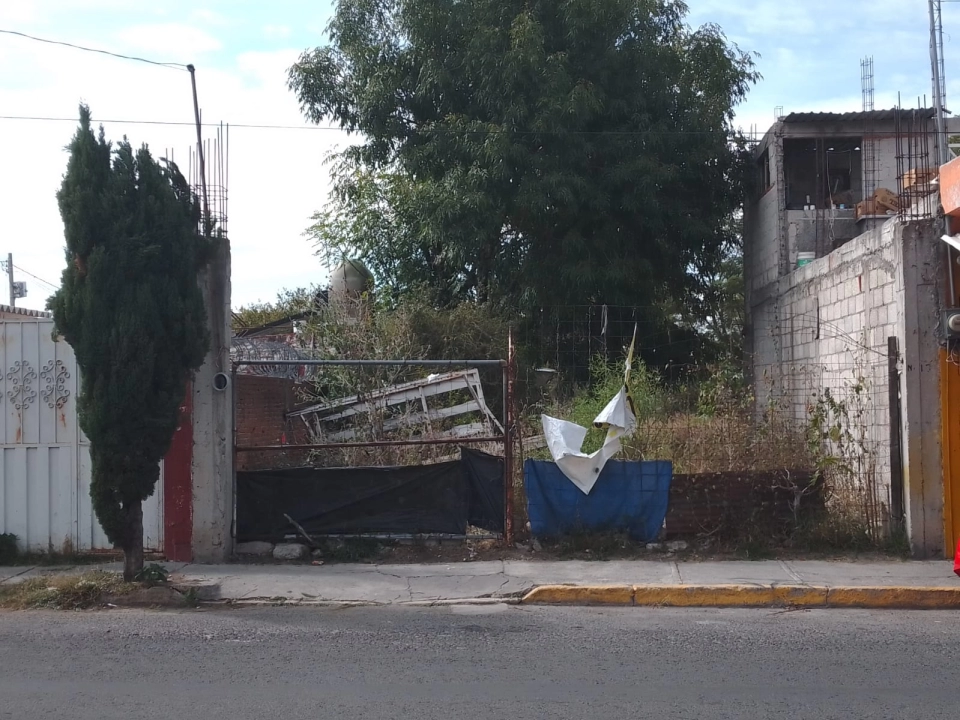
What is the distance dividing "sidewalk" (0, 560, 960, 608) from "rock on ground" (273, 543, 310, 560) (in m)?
0.29

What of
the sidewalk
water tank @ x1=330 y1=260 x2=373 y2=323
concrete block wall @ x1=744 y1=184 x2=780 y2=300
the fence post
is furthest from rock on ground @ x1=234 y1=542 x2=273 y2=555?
concrete block wall @ x1=744 y1=184 x2=780 y2=300

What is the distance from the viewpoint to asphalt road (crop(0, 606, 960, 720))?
549cm

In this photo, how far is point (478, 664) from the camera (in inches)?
253

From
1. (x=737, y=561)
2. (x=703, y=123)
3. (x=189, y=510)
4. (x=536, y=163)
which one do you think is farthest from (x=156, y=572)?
(x=703, y=123)

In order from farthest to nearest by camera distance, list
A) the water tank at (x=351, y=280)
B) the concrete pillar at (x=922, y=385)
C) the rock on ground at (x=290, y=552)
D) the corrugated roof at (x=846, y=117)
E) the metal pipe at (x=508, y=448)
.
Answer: the water tank at (x=351, y=280)
the corrugated roof at (x=846, y=117)
the metal pipe at (x=508, y=448)
the rock on ground at (x=290, y=552)
the concrete pillar at (x=922, y=385)

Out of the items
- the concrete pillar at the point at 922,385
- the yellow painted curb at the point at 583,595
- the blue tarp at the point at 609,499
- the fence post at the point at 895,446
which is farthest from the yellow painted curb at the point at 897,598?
the blue tarp at the point at 609,499

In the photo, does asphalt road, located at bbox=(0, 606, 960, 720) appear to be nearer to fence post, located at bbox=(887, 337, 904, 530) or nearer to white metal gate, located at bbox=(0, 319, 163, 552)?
fence post, located at bbox=(887, 337, 904, 530)

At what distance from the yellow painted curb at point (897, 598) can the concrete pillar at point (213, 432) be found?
6157mm

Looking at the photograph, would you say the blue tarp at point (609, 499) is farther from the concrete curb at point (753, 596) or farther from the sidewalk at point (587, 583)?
the concrete curb at point (753, 596)

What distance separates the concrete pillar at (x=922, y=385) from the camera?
9.71 m

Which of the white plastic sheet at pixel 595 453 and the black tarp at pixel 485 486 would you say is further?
the black tarp at pixel 485 486

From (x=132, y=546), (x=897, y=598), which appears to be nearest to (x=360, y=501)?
(x=132, y=546)

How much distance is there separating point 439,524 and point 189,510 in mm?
2687

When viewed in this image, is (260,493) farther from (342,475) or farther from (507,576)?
(507,576)
